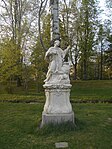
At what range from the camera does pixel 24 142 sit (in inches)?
214

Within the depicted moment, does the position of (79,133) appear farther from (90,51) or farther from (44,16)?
(90,51)

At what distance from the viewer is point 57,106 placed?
6504 millimetres

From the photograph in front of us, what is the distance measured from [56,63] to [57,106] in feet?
3.80

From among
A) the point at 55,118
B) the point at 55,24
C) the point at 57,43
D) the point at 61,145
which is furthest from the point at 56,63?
the point at 61,145

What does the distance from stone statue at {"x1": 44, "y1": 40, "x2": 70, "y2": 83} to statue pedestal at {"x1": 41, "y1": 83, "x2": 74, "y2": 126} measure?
0.97ft

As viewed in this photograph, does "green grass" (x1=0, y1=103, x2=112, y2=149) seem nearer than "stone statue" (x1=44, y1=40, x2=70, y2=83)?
Yes

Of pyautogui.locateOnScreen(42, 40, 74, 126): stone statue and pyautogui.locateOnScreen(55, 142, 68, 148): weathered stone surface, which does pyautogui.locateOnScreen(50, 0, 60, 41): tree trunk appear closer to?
pyautogui.locateOnScreen(42, 40, 74, 126): stone statue

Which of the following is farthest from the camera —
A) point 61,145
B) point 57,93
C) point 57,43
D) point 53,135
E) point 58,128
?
point 57,43

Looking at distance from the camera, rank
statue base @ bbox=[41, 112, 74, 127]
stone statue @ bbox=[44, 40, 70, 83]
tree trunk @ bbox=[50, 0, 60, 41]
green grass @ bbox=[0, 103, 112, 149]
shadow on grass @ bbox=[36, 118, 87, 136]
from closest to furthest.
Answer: green grass @ bbox=[0, 103, 112, 149] < shadow on grass @ bbox=[36, 118, 87, 136] < statue base @ bbox=[41, 112, 74, 127] < stone statue @ bbox=[44, 40, 70, 83] < tree trunk @ bbox=[50, 0, 60, 41]

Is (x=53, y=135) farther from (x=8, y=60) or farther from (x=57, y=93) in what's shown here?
(x=8, y=60)

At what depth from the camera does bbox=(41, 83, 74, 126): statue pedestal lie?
642cm

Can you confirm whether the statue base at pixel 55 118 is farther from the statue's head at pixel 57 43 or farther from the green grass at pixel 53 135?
the statue's head at pixel 57 43

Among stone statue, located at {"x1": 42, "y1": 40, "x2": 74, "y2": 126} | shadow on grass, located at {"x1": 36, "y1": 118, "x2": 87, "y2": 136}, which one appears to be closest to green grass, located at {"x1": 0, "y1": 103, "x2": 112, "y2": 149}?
shadow on grass, located at {"x1": 36, "y1": 118, "x2": 87, "y2": 136}

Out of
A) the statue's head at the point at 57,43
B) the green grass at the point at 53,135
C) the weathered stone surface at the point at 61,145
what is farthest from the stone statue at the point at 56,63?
the weathered stone surface at the point at 61,145
